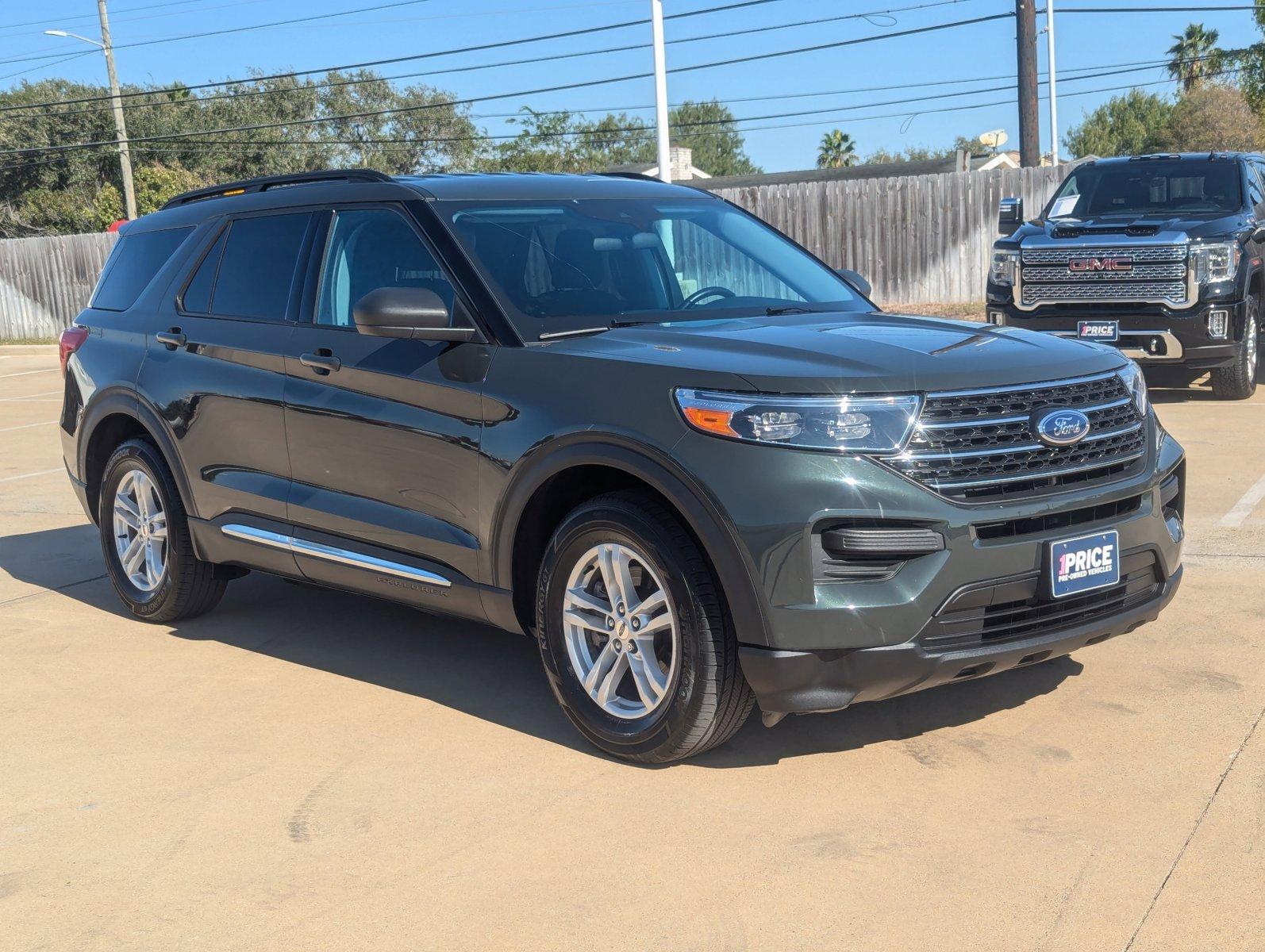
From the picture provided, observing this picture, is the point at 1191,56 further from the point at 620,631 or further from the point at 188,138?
the point at 620,631

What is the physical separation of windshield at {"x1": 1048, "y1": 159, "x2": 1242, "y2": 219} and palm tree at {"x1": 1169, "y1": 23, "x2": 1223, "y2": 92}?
180 feet

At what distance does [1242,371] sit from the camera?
39.4 feet

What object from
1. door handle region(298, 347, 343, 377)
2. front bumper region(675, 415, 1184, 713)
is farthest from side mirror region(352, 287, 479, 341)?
front bumper region(675, 415, 1184, 713)

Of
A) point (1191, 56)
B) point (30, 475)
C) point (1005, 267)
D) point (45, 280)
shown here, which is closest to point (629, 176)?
point (30, 475)

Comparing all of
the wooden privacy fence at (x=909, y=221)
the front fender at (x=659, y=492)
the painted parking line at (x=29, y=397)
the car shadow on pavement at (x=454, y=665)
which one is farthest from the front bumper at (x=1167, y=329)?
the painted parking line at (x=29, y=397)

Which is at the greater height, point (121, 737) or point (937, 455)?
point (937, 455)

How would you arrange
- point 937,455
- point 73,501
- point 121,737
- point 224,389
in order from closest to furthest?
point 937,455 → point 121,737 → point 224,389 → point 73,501

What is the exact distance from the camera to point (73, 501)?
990 cm

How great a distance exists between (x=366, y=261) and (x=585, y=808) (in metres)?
2.36

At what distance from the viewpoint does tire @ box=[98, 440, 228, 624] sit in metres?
6.33

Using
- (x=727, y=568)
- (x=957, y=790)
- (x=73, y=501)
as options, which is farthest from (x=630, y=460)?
(x=73, y=501)

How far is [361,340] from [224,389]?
89 cm

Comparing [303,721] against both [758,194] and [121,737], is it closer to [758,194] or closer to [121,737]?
[121,737]

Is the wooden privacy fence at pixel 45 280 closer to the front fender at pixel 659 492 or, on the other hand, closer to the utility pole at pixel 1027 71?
the utility pole at pixel 1027 71
